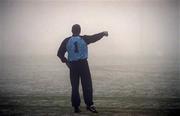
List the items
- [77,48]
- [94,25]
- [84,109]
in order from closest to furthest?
[77,48] → [84,109] → [94,25]

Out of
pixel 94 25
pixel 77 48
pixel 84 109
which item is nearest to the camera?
pixel 77 48

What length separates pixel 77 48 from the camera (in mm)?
7656

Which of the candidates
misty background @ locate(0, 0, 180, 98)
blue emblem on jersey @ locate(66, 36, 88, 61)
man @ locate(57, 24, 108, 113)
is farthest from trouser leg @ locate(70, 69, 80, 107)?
misty background @ locate(0, 0, 180, 98)

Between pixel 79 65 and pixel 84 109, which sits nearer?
pixel 79 65

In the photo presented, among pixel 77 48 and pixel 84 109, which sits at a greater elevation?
pixel 77 48

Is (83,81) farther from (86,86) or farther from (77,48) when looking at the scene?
(77,48)

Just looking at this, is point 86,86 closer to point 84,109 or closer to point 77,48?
point 84,109

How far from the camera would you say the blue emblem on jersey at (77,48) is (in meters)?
7.66

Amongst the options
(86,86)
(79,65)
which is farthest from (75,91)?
(79,65)

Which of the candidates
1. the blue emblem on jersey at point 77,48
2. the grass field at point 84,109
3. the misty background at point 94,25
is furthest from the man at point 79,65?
the misty background at point 94,25

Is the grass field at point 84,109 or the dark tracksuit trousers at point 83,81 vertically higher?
the dark tracksuit trousers at point 83,81

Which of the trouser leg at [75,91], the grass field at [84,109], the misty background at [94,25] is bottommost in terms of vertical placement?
the grass field at [84,109]

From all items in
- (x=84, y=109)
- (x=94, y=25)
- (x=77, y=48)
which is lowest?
(x=84, y=109)

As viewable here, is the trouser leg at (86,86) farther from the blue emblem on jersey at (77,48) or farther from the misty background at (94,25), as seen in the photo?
the misty background at (94,25)
